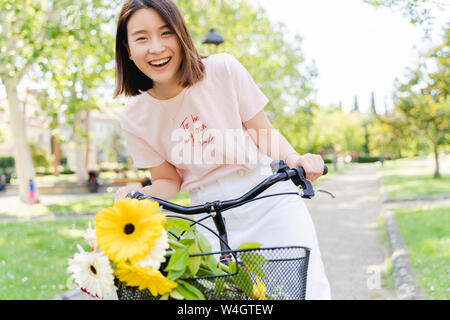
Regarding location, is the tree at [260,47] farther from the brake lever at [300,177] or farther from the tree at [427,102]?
the brake lever at [300,177]

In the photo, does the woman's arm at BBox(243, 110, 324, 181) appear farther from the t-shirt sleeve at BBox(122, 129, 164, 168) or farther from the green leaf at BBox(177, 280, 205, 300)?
the green leaf at BBox(177, 280, 205, 300)

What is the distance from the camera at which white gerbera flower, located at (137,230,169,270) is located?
130cm

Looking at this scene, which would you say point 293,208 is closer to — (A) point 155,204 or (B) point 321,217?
(A) point 155,204

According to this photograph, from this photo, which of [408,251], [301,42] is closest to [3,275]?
[408,251]

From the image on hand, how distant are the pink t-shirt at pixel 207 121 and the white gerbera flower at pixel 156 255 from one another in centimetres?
95

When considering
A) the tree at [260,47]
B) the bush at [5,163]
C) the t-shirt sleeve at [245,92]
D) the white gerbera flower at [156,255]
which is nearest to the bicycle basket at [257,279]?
the white gerbera flower at [156,255]

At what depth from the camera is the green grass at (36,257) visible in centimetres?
583

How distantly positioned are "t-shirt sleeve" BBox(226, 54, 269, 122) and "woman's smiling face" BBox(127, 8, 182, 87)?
0.86ft

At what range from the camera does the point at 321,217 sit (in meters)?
12.3

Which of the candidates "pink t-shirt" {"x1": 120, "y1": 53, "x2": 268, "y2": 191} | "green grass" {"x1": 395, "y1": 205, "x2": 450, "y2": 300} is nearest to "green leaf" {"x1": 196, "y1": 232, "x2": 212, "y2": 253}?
"pink t-shirt" {"x1": 120, "y1": 53, "x2": 268, "y2": 191}

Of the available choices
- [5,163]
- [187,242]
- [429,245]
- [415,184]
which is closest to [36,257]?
[429,245]

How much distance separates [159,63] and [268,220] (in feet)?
2.72

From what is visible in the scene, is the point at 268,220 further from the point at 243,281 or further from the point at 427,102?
the point at 427,102
